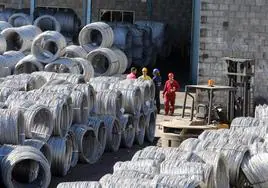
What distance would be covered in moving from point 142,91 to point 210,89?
164cm

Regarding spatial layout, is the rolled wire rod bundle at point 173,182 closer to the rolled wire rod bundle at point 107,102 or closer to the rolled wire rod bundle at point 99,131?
the rolled wire rod bundle at point 99,131

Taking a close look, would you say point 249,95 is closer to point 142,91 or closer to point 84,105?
point 142,91

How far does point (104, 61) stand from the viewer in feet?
91.7

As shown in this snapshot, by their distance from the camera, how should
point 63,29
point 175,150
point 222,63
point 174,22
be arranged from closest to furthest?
point 175,150
point 222,63
point 63,29
point 174,22

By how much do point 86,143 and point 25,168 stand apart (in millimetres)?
3684

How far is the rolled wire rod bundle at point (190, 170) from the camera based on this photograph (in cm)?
1191

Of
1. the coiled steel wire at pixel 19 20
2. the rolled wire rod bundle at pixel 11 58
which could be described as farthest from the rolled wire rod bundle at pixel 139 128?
the coiled steel wire at pixel 19 20

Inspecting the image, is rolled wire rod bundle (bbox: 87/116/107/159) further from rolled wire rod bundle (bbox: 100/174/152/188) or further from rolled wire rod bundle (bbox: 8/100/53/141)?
rolled wire rod bundle (bbox: 100/174/152/188)

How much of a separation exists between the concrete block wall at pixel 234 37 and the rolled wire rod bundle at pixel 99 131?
254 inches

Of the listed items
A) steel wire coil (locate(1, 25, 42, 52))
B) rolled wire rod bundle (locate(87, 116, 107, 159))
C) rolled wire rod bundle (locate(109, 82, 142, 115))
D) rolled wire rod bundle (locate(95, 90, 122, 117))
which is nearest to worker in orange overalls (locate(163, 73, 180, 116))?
rolled wire rod bundle (locate(109, 82, 142, 115))

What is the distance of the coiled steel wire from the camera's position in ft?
107

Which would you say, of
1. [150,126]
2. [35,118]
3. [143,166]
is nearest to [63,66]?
[150,126]

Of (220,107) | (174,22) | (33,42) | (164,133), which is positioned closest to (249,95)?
(220,107)

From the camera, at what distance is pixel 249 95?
22.8 meters
